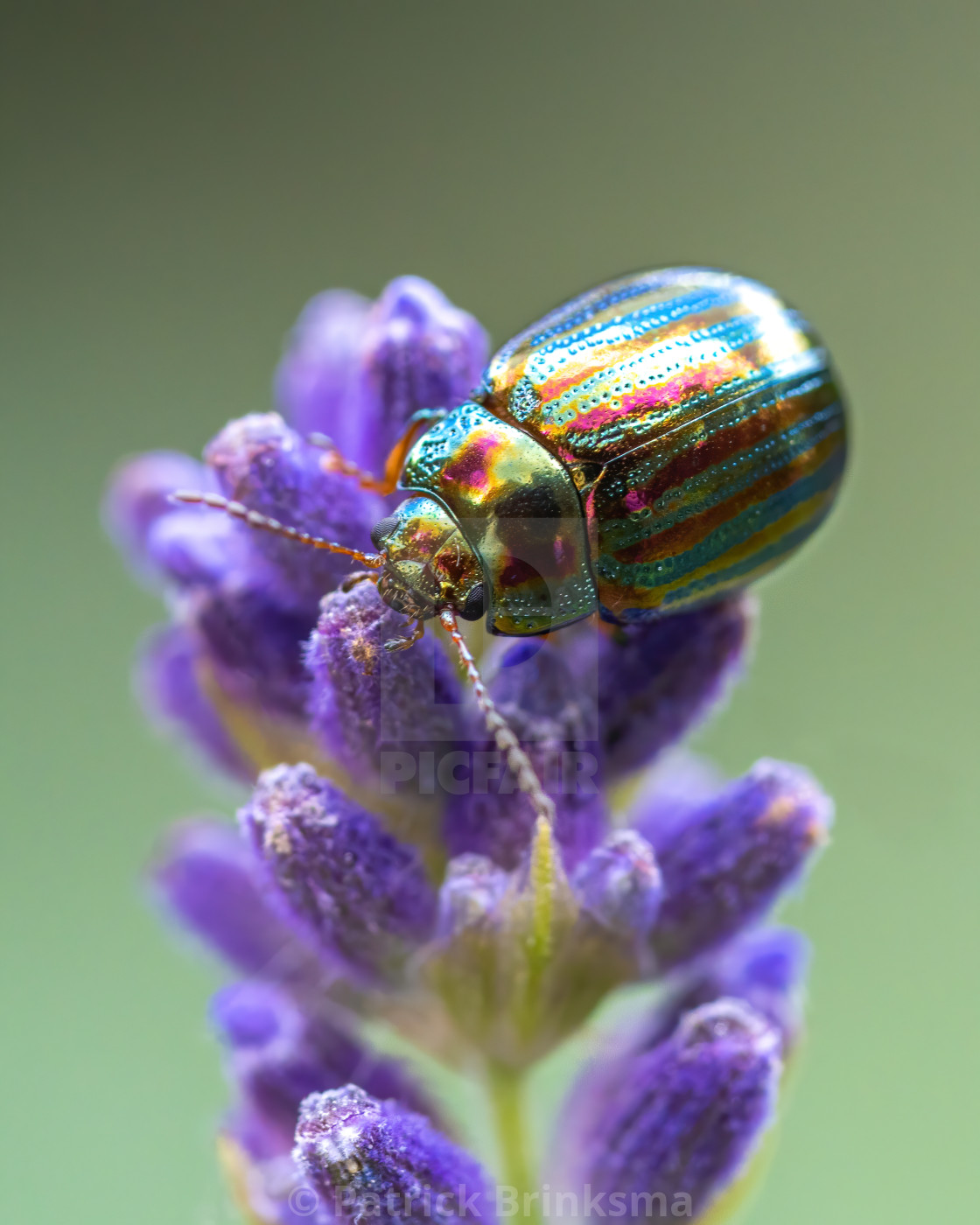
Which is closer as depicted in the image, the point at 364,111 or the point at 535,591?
the point at 535,591

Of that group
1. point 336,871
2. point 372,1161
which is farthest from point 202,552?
point 372,1161

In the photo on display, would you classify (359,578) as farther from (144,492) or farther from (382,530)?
(144,492)

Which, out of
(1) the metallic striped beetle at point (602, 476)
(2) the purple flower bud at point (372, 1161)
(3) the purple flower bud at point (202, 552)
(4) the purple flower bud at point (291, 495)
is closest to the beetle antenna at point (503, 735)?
(1) the metallic striped beetle at point (602, 476)

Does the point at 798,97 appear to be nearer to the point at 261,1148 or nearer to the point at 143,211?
the point at 143,211

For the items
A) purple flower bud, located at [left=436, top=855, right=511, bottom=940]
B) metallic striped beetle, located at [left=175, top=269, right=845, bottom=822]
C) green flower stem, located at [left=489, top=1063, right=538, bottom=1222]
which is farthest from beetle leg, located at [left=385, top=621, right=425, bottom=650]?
green flower stem, located at [left=489, top=1063, right=538, bottom=1222]

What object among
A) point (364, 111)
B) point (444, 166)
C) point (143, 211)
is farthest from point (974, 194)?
point (143, 211)

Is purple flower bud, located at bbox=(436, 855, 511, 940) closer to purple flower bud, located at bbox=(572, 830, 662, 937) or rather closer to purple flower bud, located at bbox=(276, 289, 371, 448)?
purple flower bud, located at bbox=(572, 830, 662, 937)
